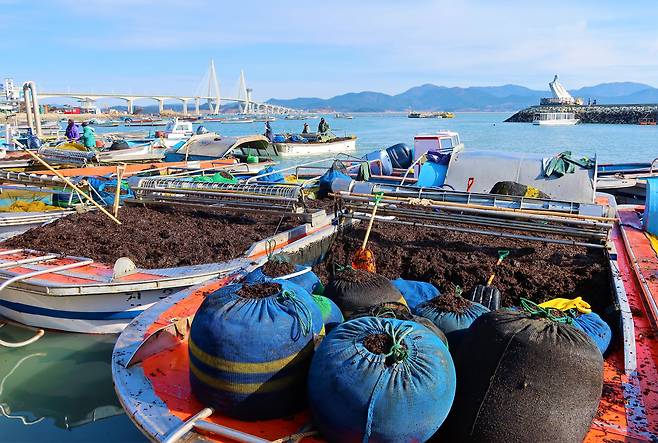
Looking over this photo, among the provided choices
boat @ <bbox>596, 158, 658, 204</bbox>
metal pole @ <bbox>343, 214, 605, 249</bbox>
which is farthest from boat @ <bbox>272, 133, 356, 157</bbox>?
metal pole @ <bbox>343, 214, 605, 249</bbox>

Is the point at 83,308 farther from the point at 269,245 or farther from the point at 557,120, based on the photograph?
the point at 557,120

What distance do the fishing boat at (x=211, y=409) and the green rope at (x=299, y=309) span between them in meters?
0.54

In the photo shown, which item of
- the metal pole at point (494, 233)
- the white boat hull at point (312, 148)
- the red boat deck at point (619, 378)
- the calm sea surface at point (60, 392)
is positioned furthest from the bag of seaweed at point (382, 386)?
the white boat hull at point (312, 148)

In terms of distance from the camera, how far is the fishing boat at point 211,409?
2.95m

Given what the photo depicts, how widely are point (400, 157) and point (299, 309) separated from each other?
44.2 ft

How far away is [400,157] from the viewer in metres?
16.1

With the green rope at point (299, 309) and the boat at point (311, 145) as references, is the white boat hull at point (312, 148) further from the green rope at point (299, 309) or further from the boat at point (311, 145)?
the green rope at point (299, 309)

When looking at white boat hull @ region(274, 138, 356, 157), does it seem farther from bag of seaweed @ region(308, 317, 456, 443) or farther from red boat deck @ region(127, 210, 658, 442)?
bag of seaweed @ region(308, 317, 456, 443)

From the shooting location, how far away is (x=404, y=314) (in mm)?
3281

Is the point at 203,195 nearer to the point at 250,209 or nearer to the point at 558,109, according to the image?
the point at 250,209

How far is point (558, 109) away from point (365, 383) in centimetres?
12224

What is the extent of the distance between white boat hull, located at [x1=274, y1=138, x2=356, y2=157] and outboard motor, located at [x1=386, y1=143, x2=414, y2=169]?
566 inches

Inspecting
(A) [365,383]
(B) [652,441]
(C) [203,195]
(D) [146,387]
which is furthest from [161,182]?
(B) [652,441]

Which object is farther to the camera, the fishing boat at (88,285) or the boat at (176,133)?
the boat at (176,133)
